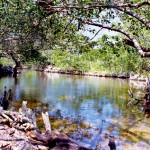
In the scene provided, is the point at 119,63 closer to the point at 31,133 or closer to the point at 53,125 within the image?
the point at 53,125

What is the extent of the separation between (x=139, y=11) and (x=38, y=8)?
5.37 meters

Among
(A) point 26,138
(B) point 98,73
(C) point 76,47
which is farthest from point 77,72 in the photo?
(A) point 26,138

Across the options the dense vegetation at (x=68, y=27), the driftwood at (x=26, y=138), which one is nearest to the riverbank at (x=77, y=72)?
the dense vegetation at (x=68, y=27)

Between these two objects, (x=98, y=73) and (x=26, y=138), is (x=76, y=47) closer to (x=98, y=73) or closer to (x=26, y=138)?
(x=26, y=138)

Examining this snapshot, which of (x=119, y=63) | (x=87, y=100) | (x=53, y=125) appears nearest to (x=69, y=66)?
(x=119, y=63)

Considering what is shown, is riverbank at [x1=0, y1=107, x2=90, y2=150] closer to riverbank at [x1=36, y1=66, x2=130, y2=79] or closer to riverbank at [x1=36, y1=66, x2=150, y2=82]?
riverbank at [x1=36, y1=66, x2=150, y2=82]

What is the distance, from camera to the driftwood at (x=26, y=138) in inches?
281

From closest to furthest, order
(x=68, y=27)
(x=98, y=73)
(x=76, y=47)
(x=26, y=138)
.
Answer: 1. (x=26, y=138)
2. (x=68, y=27)
3. (x=76, y=47)
4. (x=98, y=73)

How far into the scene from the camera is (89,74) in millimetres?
61969

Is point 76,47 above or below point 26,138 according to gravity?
above

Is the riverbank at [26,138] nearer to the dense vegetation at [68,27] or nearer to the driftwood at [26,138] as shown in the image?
the driftwood at [26,138]

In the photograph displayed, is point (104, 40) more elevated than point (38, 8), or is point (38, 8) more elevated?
point (38, 8)

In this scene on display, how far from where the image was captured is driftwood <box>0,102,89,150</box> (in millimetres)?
7135

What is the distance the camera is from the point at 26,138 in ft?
25.1
